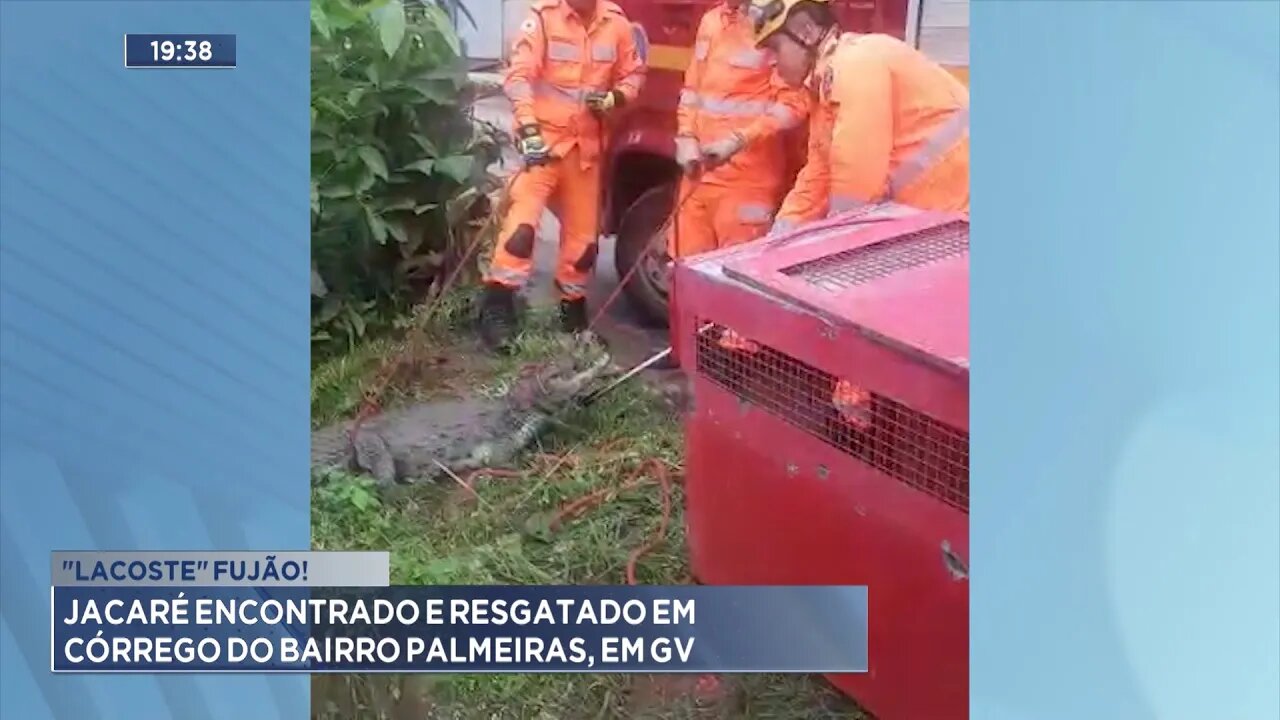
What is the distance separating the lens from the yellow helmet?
1.62 meters

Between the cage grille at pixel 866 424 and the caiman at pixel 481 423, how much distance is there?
0.22m

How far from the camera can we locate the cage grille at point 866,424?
1.51 m

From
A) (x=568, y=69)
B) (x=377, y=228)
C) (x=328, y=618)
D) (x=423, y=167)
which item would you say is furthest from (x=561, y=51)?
(x=328, y=618)

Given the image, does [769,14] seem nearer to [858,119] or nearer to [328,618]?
[858,119]

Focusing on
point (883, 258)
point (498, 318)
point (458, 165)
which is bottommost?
point (498, 318)

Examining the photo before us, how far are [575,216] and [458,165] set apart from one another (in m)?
0.17

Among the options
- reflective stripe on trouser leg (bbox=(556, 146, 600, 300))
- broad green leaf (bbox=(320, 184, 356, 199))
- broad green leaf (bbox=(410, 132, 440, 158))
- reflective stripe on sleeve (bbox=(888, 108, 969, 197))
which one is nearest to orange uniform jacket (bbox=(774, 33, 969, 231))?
reflective stripe on sleeve (bbox=(888, 108, 969, 197))

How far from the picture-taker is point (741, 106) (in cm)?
165

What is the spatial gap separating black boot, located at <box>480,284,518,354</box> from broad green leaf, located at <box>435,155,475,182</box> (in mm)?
155

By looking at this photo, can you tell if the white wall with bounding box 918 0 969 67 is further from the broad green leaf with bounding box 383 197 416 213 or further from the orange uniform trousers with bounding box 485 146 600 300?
the broad green leaf with bounding box 383 197 416 213

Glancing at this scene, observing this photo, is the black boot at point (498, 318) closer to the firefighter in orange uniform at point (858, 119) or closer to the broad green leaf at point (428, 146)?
the broad green leaf at point (428, 146)

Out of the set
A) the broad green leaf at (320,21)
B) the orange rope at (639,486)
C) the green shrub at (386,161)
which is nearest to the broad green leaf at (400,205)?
the green shrub at (386,161)

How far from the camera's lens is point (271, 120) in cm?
158

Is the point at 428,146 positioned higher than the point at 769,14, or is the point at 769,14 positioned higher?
the point at 769,14
